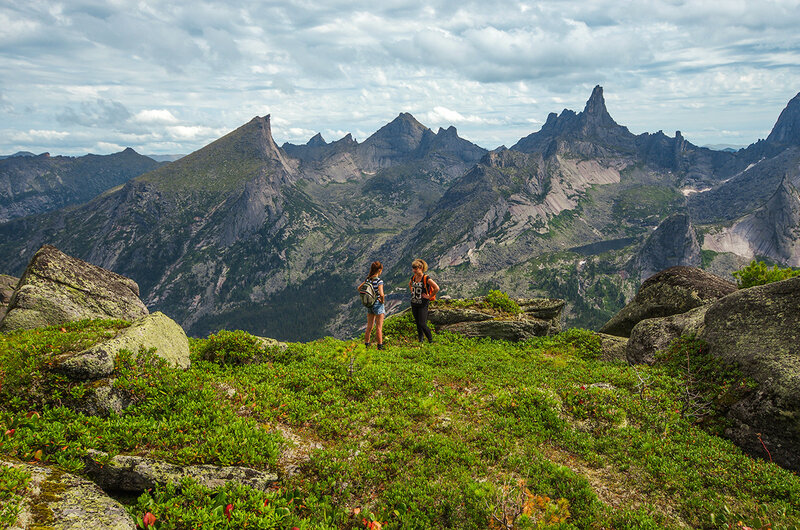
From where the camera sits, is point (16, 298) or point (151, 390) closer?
point (151, 390)

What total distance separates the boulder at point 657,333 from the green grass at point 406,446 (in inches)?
171

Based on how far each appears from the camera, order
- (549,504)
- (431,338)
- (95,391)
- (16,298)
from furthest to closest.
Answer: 1. (431,338)
2. (16,298)
3. (95,391)
4. (549,504)

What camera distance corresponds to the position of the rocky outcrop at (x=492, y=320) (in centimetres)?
2503

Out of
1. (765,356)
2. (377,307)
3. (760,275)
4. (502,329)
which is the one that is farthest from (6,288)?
(760,275)

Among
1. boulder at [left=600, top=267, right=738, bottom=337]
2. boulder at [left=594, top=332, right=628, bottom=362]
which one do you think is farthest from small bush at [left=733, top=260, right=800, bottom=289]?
boulder at [left=594, top=332, right=628, bottom=362]

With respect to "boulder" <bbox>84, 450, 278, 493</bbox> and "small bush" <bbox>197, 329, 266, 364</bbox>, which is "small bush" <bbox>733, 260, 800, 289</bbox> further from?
"boulder" <bbox>84, 450, 278, 493</bbox>

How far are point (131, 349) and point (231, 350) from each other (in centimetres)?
446

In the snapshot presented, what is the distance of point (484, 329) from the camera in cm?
2514

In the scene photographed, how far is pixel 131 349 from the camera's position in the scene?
12180mm

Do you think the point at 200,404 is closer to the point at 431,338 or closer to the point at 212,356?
the point at 212,356

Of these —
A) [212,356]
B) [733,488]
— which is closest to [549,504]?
[733,488]

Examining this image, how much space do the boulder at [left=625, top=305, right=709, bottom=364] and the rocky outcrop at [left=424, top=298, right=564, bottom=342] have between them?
6.04m

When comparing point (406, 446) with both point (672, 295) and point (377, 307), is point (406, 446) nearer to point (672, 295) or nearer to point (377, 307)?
point (377, 307)

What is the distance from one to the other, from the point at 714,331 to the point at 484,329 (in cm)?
1198
